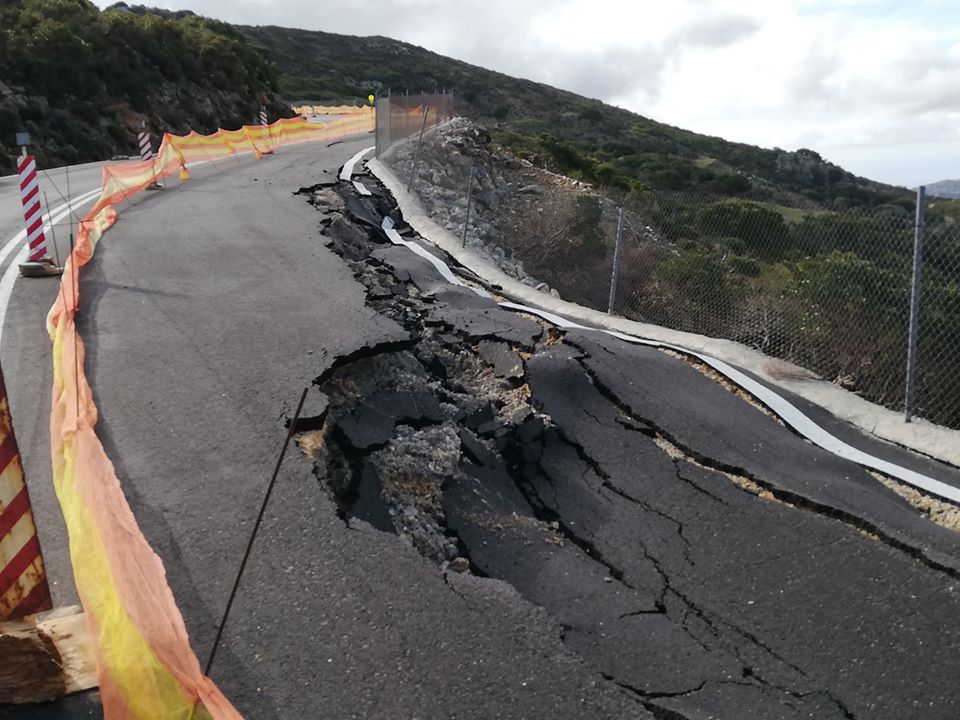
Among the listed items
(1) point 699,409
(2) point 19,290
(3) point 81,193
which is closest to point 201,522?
(1) point 699,409

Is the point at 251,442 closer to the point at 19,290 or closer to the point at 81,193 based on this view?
the point at 19,290

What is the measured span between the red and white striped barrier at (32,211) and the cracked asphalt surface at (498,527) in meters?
1.89

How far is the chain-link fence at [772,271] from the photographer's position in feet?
23.6

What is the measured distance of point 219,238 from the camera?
11203 millimetres

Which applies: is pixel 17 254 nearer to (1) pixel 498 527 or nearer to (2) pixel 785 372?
(1) pixel 498 527

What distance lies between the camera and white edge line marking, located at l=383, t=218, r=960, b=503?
17.9 feet

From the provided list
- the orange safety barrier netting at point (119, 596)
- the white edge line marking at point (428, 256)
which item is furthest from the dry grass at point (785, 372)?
the orange safety barrier netting at point (119, 596)

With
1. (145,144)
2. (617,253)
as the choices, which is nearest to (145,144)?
(145,144)

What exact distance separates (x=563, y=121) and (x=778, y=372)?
60673 mm

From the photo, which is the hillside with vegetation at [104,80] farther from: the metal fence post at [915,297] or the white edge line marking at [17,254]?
the metal fence post at [915,297]

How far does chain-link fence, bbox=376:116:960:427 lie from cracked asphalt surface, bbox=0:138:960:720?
1.66 meters

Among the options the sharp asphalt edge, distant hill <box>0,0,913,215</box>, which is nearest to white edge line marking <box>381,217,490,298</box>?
the sharp asphalt edge

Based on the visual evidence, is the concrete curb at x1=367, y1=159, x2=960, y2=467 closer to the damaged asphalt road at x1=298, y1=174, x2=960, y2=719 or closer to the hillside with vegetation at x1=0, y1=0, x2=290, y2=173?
the damaged asphalt road at x1=298, y1=174, x2=960, y2=719

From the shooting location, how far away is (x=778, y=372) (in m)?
7.43
